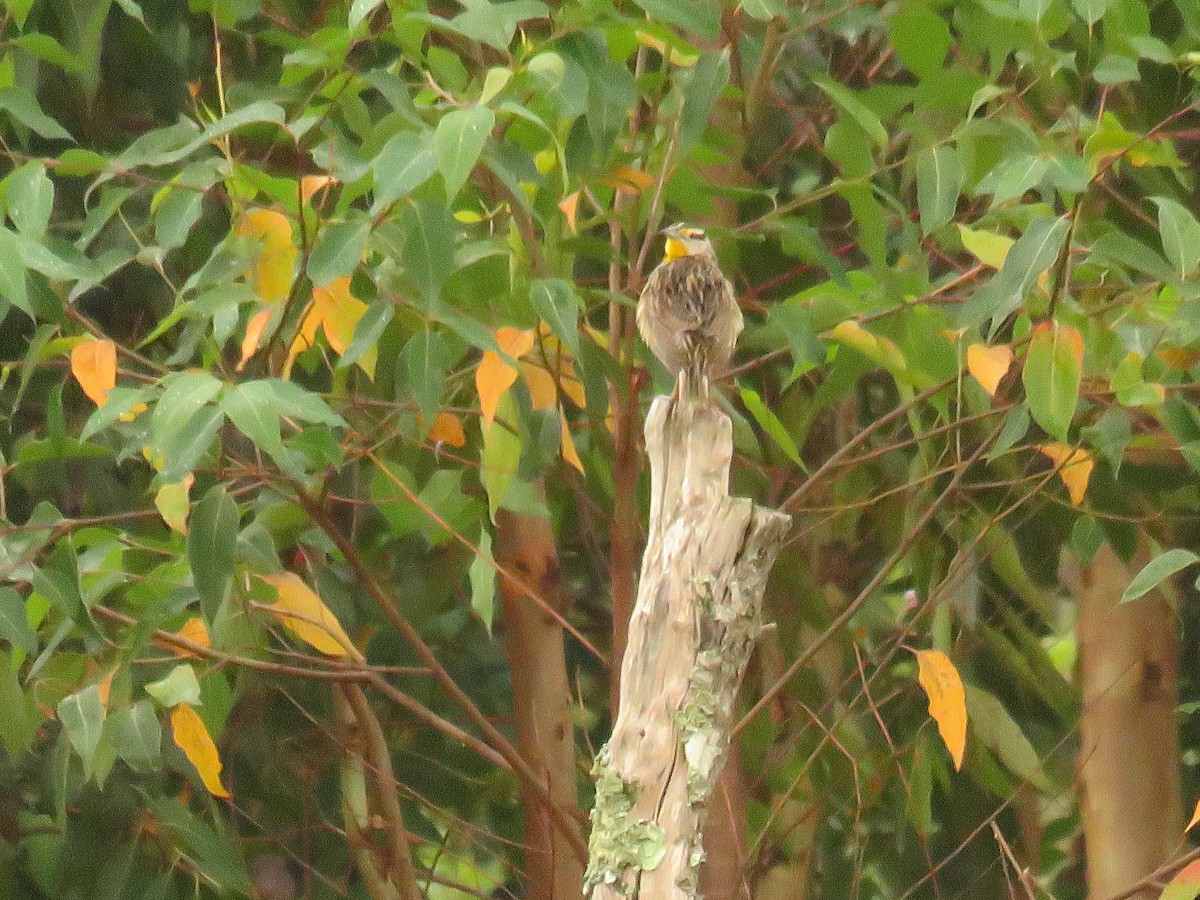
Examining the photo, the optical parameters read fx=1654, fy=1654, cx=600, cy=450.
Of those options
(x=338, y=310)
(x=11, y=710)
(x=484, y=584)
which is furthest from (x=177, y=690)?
(x=338, y=310)

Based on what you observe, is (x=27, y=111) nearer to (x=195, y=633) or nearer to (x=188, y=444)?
(x=188, y=444)

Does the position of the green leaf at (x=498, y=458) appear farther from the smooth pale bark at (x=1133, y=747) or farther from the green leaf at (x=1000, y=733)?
the smooth pale bark at (x=1133, y=747)

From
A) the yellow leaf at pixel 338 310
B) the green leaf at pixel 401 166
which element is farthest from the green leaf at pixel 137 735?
the green leaf at pixel 401 166

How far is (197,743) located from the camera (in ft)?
6.88

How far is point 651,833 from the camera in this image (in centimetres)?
172

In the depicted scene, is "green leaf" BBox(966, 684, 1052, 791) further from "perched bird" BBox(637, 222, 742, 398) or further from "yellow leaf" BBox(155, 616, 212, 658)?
"yellow leaf" BBox(155, 616, 212, 658)

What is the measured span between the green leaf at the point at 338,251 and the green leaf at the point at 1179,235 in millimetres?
881

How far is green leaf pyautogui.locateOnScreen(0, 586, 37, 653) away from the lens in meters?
1.93

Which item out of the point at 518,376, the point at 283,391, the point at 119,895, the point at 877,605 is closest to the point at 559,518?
the point at 877,605

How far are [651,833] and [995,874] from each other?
1.64m

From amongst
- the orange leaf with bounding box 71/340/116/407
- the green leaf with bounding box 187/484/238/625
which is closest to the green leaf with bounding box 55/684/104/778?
the green leaf with bounding box 187/484/238/625

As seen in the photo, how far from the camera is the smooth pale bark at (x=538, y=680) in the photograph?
2.62 metres

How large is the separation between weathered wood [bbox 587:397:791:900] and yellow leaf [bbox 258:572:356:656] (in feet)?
1.70

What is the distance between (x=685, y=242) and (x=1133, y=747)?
1.25 meters
